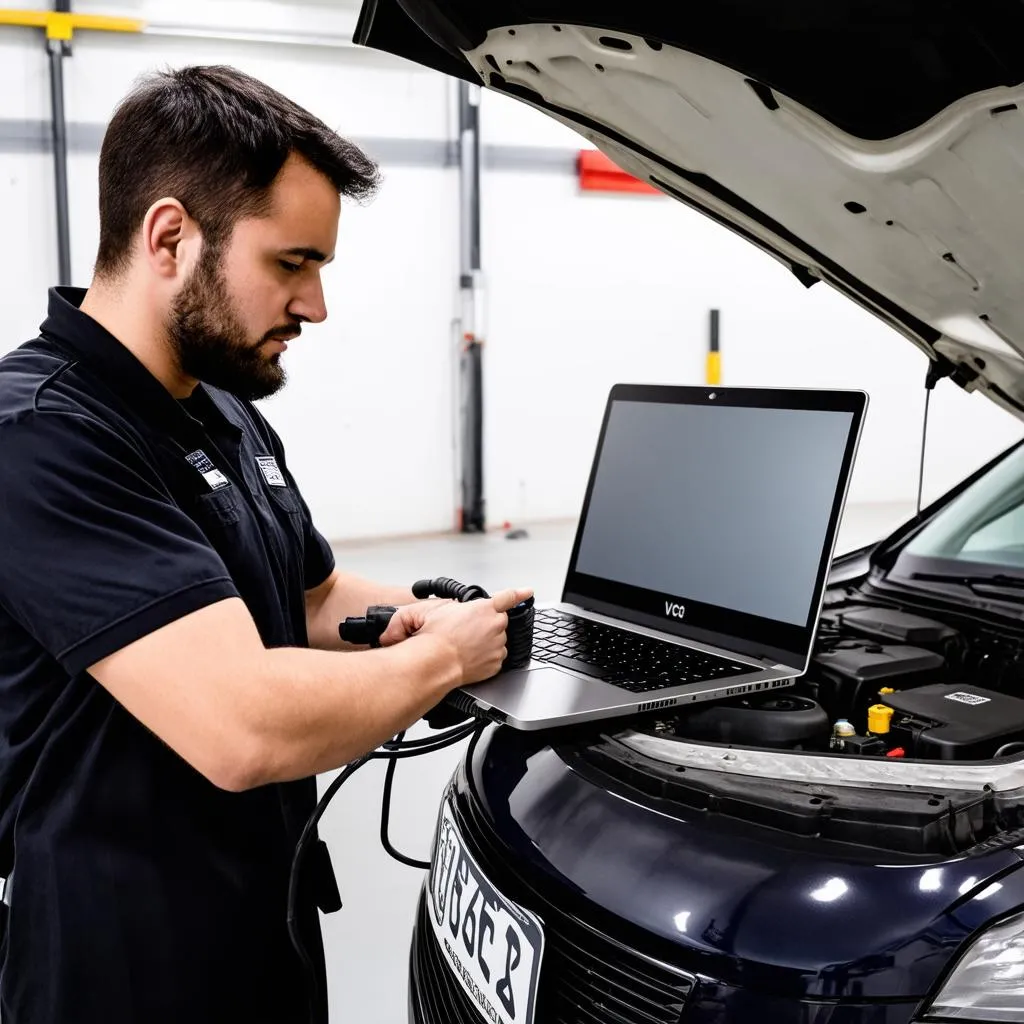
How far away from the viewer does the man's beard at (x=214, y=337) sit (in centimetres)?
106

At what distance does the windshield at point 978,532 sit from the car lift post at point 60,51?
14.6 ft

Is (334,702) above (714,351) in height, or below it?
below

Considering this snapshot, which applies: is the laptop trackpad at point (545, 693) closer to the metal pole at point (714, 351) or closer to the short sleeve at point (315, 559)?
the short sleeve at point (315, 559)

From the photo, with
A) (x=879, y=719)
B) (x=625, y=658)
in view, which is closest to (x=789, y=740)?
(x=879, y=719)

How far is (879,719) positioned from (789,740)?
0.39 feet

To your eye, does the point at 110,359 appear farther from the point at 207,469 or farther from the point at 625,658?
the point at 625,658

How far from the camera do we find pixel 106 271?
1.09m

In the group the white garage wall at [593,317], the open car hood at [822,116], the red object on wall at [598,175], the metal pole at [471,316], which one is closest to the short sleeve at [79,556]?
the open car hood at [822,116]

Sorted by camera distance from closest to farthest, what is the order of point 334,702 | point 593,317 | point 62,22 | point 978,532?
point 334,702, point 978,532, point 62,22, point 593,317

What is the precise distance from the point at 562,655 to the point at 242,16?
4.94 meters

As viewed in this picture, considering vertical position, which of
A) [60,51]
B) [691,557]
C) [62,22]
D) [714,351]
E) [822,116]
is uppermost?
[62,22]

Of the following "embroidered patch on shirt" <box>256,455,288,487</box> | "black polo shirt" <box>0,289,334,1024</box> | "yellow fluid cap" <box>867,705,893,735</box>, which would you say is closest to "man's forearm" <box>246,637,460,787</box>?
"black polo shirt" <box>0,289,334,1024</box>

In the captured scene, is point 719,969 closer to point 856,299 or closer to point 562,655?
point 562,655

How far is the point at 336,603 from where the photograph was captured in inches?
60.1
